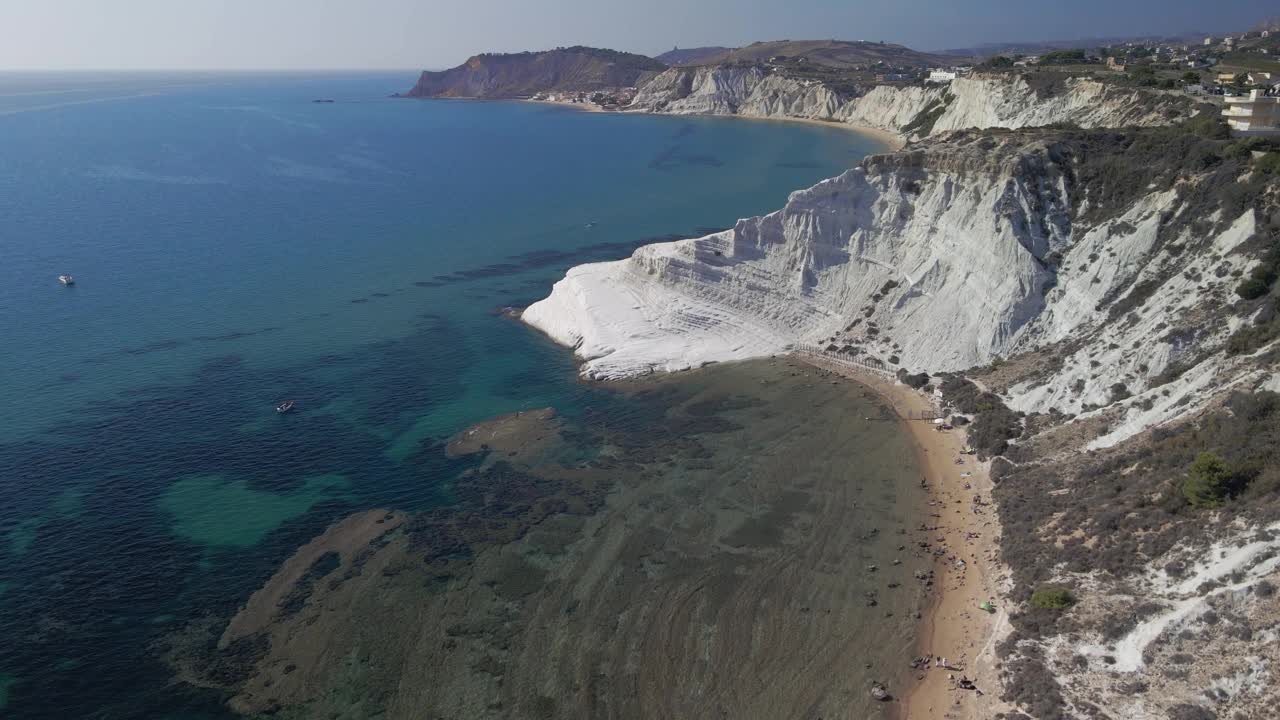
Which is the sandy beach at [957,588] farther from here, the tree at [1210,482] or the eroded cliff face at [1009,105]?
the eroded cliff face at [1009,105]

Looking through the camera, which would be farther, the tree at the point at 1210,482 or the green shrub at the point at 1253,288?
the green shrub at the point at 1253,288

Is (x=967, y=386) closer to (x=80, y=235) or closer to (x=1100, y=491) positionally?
(x=1100, y=491)

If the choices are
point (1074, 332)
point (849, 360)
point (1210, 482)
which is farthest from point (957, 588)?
point (849, 360)

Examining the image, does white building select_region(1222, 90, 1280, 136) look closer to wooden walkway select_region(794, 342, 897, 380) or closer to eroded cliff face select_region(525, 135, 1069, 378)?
eroded cliff face select_region(525, 135, 1069, 378)

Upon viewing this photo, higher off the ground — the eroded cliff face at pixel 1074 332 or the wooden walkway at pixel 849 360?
the eroded cliff face at pixel 1074 332

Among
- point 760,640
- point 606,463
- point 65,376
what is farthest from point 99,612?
point 65,376

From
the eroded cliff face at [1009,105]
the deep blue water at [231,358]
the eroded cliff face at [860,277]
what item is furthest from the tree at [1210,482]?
the eroded cliff face at [1009,105]
